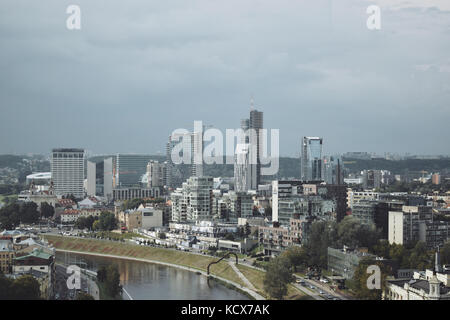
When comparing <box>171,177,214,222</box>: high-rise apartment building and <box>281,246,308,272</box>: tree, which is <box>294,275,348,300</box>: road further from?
<box>171,177,214,222</box>: high-rise apartment building

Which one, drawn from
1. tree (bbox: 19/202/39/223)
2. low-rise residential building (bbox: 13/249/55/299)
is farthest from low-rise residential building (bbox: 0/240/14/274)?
tree (bbox: 19/202/39/223)

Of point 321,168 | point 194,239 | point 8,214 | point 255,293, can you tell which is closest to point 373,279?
point 255,293

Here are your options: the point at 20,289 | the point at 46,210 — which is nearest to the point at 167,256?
the point at 20,289

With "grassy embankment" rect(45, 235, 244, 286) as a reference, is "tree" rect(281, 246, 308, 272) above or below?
above

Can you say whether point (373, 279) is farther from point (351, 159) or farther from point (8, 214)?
point (351, 159)

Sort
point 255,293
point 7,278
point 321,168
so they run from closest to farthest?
point 7,278 → point 255,293 → point 321,168

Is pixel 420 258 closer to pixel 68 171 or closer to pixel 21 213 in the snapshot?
pixel 21 213
